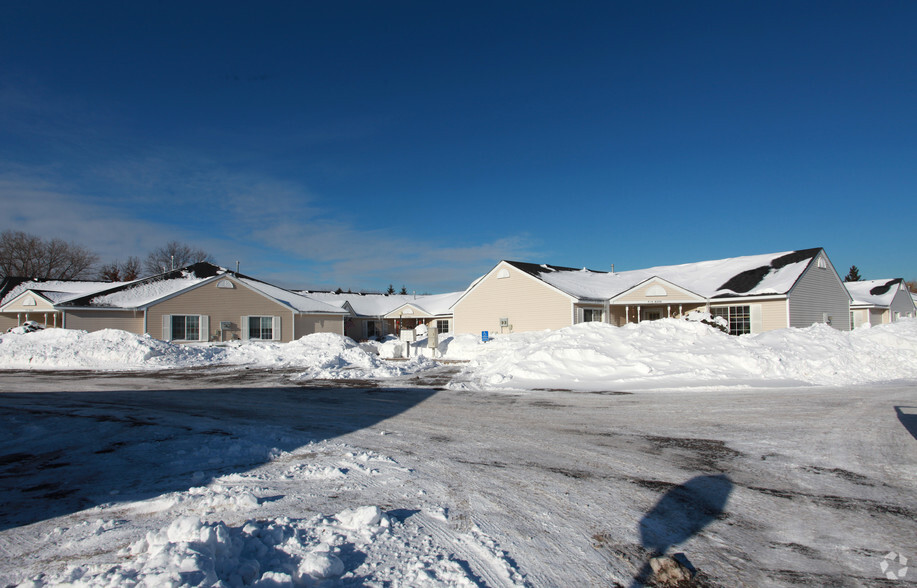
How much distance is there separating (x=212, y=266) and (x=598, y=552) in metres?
37.9

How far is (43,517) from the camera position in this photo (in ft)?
15.6

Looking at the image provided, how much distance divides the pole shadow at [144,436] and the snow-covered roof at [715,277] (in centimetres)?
1941

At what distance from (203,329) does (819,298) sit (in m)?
36.1

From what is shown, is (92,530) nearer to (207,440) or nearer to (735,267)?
(207,440)

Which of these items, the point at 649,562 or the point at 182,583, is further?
the point at 649,562

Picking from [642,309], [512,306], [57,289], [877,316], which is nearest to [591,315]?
[642,309]

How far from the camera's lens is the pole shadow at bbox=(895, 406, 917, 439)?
848 centimetres

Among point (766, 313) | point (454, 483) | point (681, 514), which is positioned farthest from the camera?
point (766, 313)

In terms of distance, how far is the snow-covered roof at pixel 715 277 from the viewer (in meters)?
27.9

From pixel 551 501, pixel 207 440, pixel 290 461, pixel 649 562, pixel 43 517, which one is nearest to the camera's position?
pixel 649 562

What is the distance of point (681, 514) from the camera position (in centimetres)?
497

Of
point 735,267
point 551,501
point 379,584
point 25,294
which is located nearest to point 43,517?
point 379,584

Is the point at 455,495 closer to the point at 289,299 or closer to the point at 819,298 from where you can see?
the point at 819,298

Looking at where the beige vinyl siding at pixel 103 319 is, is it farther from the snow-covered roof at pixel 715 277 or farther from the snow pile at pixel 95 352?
the snow-covered roof at pixel 715 277
